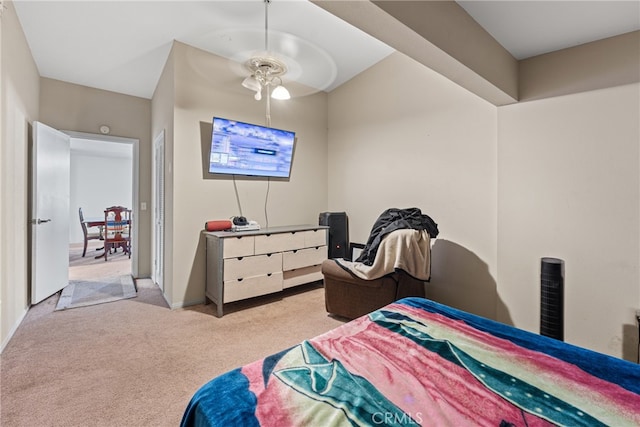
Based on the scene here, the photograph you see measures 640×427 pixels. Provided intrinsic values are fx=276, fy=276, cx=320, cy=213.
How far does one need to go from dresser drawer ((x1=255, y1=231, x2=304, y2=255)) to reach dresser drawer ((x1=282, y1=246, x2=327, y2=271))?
0.28 feet

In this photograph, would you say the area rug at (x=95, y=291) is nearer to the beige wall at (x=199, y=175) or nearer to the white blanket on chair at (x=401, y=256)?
the beige wall at (x=199, y=175)

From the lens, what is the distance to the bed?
80 centimetres

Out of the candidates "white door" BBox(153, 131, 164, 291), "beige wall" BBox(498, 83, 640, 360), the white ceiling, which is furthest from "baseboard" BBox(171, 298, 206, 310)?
"beige wall" BBox(498, 83, 640, 360)

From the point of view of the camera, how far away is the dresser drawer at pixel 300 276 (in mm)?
3430

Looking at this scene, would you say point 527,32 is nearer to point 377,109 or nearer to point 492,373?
point 377,109

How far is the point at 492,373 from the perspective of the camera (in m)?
1.01

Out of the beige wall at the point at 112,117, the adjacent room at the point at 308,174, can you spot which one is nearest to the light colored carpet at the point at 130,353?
the adjacent room at the point at 308,174

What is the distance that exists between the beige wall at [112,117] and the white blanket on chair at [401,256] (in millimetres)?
3624

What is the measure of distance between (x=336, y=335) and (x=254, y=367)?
15.6 inches

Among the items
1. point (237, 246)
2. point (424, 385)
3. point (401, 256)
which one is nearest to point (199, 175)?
point (237, 246)

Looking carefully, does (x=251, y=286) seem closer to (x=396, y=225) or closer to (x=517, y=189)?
(x=396, y=225)

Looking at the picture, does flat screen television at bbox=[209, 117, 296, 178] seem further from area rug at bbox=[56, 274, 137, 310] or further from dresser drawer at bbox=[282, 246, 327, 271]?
area rug at bbox=[56, 274, 137, 310]

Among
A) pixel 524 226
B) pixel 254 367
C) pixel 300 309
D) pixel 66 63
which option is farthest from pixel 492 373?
pixel 66 63

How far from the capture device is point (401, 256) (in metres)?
2.46
